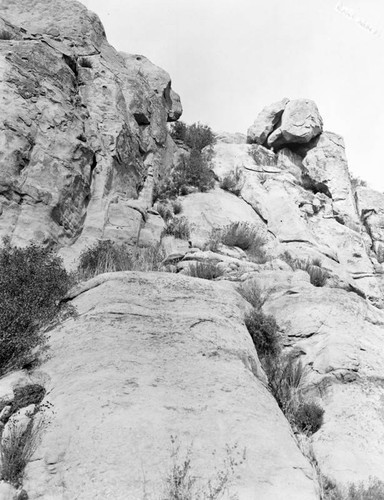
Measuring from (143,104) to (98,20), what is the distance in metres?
3.79

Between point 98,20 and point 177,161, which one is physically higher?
point 98,20

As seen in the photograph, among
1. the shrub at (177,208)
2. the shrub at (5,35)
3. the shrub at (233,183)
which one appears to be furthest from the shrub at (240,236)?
the shrub at (5,35)

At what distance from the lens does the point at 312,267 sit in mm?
11391

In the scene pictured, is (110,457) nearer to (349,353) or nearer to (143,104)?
(349,353)

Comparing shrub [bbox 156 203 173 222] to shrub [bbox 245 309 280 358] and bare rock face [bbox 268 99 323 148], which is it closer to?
shrub [bbox 245 309 280 358]

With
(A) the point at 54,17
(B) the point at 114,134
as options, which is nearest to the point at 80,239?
(B) the point at 114,134

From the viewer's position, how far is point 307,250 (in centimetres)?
1350

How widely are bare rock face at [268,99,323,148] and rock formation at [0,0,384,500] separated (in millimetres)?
909

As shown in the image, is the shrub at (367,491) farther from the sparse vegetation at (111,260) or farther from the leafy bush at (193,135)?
the leafy bush at (193,135)

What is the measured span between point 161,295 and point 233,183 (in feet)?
31.7

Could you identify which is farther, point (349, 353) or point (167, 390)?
point (349, 353)

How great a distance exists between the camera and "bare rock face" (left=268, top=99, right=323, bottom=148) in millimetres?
19672

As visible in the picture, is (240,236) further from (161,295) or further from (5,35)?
(5,35)

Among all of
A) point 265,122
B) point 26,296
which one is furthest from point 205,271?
point 265,122
